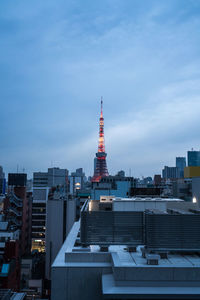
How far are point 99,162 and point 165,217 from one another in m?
153

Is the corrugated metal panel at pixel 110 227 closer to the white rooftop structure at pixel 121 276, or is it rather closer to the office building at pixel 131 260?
the office building at pixel 131 260

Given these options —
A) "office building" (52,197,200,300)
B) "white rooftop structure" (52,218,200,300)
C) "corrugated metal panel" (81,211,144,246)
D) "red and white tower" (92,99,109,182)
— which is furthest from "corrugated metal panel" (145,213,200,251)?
"red and white tower" (92,99,109,182)

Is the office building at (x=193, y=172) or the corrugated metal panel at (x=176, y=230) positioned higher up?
the office building at (x=193, y=172)

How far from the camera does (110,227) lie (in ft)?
35.9

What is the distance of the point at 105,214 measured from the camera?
35.8ft

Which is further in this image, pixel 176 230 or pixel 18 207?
pixel 18 207

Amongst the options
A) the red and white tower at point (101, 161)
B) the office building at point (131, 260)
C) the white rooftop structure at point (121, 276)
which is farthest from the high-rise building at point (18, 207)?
the red and white tower at point (101, 161)

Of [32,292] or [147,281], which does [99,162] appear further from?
[147,281]

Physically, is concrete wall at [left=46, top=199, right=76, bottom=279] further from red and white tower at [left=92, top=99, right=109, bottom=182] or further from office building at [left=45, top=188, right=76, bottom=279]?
red and white tower at [left=92, top=99, right=109, bottom=182]

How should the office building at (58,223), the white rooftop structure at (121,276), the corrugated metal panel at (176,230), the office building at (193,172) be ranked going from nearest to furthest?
the white rooftop structure at (121,276) → the corrugated metal panel at (176,230) → the office building at (58,223) → the office building at (193,172)

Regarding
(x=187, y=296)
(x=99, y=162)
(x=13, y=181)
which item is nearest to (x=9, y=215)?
(x=13, y=181)

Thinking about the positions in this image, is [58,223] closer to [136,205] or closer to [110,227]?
[136,205]

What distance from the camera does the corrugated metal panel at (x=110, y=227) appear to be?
10.9 metres

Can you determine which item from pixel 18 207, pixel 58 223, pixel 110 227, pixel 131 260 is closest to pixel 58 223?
pixel 58 223
